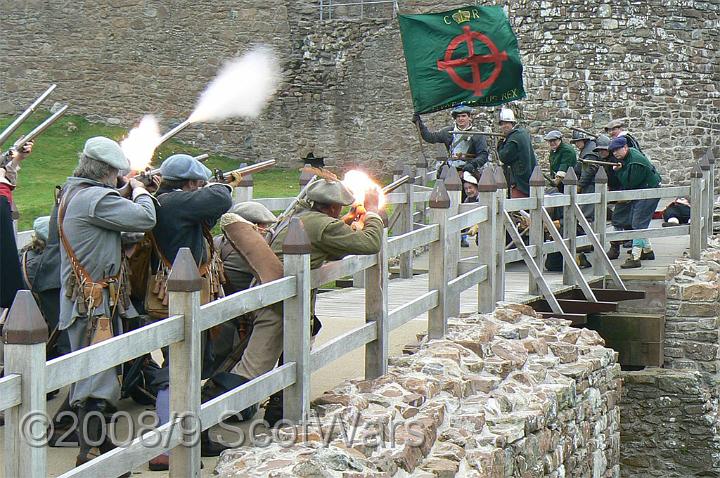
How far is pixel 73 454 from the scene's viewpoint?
6027mm

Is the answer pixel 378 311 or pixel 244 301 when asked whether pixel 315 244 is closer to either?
pixel 378 311

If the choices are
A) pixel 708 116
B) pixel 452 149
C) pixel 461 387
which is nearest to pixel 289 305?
pixel 461 387

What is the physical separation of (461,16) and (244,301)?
7880mm

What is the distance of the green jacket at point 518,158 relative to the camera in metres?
12.7

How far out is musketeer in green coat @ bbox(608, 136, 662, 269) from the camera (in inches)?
535

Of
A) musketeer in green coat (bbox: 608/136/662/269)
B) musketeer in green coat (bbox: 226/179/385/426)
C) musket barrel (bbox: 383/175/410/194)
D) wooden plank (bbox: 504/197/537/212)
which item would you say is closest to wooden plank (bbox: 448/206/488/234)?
wooden plank (bbox: 504/197/537/212)

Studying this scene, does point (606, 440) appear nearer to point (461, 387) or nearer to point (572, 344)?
point (572, 344)

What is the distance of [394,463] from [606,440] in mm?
3856

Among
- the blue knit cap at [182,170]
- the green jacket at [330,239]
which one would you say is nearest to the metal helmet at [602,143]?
the green jacket at [330,239]

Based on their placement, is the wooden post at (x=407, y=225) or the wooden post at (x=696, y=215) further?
the wooden post at (x=696, y=215)

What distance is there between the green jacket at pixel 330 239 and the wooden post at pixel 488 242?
9.05 ft

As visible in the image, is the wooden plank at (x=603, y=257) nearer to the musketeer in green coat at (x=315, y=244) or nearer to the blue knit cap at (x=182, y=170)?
the musketeer in green coat at (x=315, y=244)

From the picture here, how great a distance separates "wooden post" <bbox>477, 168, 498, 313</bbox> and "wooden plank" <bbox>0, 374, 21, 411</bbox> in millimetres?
5560

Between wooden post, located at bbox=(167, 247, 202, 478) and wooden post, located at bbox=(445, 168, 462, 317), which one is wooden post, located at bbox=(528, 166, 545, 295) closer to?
wooden post, located at bbox=(445, 168, 462, 317)
